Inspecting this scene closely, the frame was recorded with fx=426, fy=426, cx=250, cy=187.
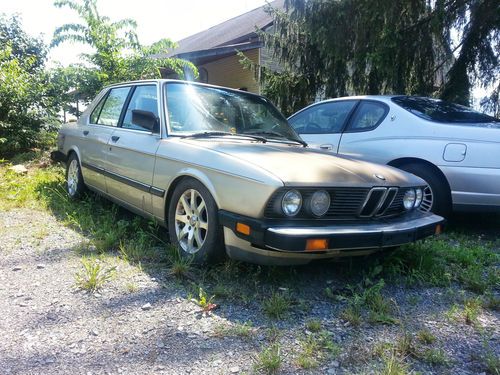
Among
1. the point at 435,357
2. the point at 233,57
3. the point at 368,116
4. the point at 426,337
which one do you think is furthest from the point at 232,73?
the point at 435,357

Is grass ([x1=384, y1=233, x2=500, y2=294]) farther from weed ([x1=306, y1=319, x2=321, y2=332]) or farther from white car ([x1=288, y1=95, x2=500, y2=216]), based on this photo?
weed ([x1=306, y1=319, x2=321, y2=332])

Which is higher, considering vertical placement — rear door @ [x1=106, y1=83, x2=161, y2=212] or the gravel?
rear door @ [x1=106, y1=83, x2=161, y2=212]

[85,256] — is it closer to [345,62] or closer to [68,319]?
[68,319]

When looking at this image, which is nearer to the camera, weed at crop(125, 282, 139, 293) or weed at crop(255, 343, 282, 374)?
weed at crop(255, 343, 282, 374)

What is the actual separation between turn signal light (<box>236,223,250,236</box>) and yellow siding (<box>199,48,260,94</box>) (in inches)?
409

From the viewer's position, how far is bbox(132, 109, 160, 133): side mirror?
3.64 m

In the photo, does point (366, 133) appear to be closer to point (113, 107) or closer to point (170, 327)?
point (113, 107)

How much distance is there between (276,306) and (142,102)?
2.55 m

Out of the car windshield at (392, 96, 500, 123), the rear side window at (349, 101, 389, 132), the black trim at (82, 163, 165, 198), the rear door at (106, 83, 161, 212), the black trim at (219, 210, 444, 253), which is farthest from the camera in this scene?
the rear side window at (349, 101, 389, 132)

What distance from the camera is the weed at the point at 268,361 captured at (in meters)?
2.08

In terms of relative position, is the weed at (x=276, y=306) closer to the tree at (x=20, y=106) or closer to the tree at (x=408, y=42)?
the tree at (x=408, y=42)

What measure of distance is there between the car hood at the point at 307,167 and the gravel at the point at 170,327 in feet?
2.67

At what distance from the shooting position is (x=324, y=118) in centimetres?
564

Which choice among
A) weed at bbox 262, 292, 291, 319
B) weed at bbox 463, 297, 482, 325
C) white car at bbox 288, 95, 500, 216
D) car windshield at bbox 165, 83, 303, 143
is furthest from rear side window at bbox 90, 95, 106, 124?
weed at bbox 463, 297, 482, 325
